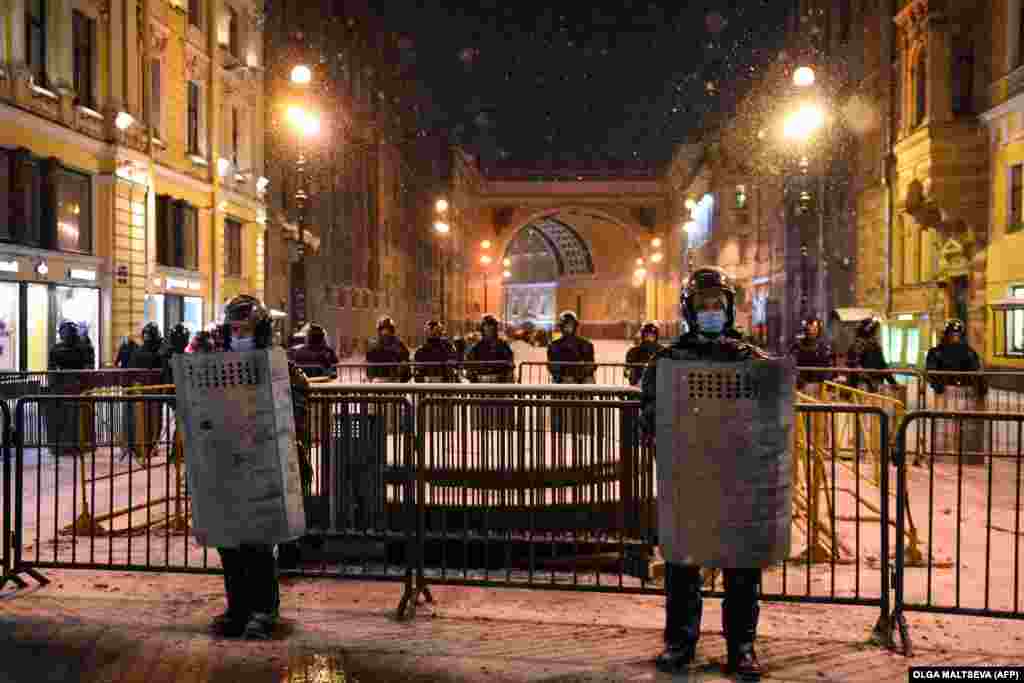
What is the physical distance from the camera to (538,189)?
279 feet

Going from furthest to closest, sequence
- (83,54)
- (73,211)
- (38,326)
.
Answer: (83,54), (73,211), (38,326)

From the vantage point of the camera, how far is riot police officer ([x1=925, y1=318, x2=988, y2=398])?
41.9 feet

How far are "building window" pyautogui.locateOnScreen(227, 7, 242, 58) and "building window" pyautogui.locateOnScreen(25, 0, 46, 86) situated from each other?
34.7ft

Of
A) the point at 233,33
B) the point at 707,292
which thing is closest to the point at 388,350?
the point at 707,292

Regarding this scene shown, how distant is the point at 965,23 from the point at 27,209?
2525cm

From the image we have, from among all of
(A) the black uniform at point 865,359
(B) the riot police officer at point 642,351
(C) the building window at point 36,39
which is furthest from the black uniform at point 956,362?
(C) the building window at point 36,39

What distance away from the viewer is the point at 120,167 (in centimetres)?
2306

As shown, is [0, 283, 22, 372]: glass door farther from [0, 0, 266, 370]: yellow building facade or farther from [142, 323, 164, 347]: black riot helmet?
[142, 323, 164, 347]: black riot helmet

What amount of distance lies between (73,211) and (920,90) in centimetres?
2414

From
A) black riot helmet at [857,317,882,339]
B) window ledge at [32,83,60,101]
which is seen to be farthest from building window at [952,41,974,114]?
window ledge at [32,83,60,101]

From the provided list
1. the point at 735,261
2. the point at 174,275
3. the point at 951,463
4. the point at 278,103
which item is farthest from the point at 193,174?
the point at 735,261

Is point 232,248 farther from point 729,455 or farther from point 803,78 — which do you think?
point 729,455

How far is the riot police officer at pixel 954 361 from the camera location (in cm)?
1276

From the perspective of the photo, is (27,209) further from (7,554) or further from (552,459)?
(552,459)
